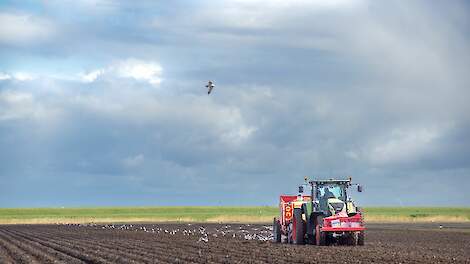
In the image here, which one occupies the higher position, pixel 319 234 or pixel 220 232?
pixel 220 232

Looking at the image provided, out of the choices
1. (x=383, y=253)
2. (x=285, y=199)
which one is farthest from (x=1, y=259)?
(x=285, y=199)

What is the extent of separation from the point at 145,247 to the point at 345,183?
9584 millimetres

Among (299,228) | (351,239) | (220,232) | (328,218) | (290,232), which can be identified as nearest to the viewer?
(328,218)

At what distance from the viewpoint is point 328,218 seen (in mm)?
39625

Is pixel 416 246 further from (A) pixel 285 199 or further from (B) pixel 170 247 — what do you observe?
(B) pixel 170 247

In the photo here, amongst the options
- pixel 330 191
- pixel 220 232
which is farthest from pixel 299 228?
pixel 220 232

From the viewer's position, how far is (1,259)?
110 feet

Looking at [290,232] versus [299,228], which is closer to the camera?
[299,228]

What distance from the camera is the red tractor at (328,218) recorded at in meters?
39.6

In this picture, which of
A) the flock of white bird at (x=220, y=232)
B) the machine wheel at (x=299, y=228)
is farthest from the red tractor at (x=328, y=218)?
the flock of white bird at (x=220, y=232)

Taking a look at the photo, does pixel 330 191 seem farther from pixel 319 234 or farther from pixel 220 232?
pixel 220 232

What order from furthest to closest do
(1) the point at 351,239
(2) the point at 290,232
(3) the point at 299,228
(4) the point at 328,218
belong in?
1. (2) the point at 290,232
2. (3) the point at 299,228
3. (1) the point at 351,239
4. (4) the point at 328,218

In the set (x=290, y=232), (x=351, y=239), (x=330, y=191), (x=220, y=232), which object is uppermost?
(x=330, y=191)

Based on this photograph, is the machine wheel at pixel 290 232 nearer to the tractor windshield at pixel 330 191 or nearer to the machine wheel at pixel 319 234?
the tractor windshield at pixel 330 191
